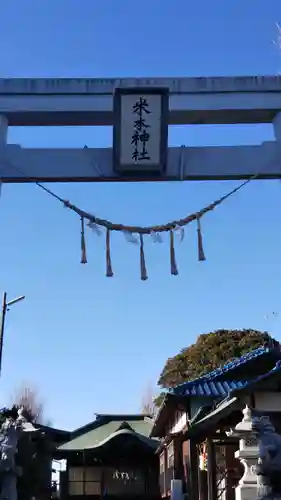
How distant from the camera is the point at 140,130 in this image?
770 centimetres

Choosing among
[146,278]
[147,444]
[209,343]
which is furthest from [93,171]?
[209,343]

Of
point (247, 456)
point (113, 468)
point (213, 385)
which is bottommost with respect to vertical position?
point (247, 456)

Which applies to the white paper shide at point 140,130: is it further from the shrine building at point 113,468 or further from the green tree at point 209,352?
the green tree at point 209,352

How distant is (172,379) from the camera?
36188 millimetres

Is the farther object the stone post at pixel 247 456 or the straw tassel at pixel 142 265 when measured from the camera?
the stone post at pixel 247 456

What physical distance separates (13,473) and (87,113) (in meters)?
5.63

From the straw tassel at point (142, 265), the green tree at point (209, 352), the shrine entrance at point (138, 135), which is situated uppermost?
the green tree at point (209, 352)

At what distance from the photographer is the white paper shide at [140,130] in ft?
25.0

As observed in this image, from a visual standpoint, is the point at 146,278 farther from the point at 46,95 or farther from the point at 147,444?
the point at 147,444

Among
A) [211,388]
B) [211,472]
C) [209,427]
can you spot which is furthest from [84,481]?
[209,427]

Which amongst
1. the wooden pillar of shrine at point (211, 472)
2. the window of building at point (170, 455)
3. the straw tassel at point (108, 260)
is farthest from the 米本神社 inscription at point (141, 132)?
the window of building at point (170, 455)

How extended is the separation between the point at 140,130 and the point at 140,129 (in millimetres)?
14

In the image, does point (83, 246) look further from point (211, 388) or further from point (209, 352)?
point (209, 352)

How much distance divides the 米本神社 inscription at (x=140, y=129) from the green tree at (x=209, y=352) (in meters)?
27.6
